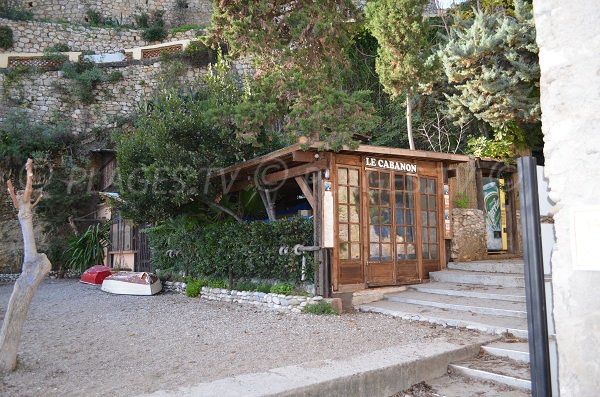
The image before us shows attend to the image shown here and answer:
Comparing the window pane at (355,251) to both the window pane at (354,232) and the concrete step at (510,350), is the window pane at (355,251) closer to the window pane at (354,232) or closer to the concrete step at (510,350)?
the window pane at (354,232)

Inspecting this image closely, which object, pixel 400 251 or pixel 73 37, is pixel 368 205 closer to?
pixel 400 251

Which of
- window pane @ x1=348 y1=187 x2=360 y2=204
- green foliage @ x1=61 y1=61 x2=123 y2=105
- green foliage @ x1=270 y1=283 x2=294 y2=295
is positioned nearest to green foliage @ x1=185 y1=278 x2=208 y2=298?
green foliage @ x1=270 y1=283 x2=294 y2=295

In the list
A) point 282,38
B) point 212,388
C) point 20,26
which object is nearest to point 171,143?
point 282,38

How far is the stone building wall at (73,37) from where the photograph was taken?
26.4 metres

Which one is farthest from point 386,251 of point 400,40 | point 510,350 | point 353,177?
point 400,40

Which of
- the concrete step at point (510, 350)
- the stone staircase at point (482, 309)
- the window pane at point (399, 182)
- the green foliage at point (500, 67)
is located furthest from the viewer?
the green foliage at point (500, 67)

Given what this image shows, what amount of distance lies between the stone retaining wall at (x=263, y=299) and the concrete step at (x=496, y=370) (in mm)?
3401

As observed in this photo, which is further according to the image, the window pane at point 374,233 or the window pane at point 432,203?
the window pane at point 432,203

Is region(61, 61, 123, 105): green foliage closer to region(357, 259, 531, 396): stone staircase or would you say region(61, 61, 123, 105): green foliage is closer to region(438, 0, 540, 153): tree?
region(438, 0, 540, 153): tree

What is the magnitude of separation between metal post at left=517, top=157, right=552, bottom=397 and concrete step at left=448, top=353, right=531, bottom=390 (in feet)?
7.30

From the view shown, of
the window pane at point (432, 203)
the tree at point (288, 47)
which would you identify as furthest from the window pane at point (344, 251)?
the window pane at point (432, 203)

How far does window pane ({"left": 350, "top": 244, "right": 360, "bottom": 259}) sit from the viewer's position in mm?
9047

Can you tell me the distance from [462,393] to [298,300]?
4380 millimetres

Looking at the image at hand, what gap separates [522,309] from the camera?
717 centimetres
